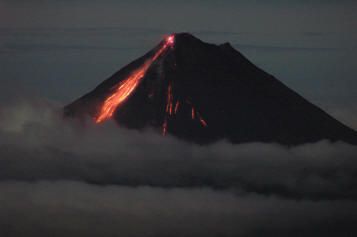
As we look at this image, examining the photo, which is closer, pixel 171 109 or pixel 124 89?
pixel 171 109

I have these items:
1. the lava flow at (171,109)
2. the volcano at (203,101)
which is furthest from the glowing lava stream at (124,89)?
the lava flow at (171,109)

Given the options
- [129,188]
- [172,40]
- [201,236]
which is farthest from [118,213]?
[172,40]

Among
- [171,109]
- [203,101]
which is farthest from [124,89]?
[203,101]

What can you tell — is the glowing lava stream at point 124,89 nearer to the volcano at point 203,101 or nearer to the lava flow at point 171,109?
the volcano at point 203,101

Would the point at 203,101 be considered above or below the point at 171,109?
above

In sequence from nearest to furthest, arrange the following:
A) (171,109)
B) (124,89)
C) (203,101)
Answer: (171,109)
(124,89)
(203,101)

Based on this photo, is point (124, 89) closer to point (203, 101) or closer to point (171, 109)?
point (171, 109)

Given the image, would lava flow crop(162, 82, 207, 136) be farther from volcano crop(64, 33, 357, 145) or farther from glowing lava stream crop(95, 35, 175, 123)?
glowing lava stream crop(95, 35, 175, 123)
